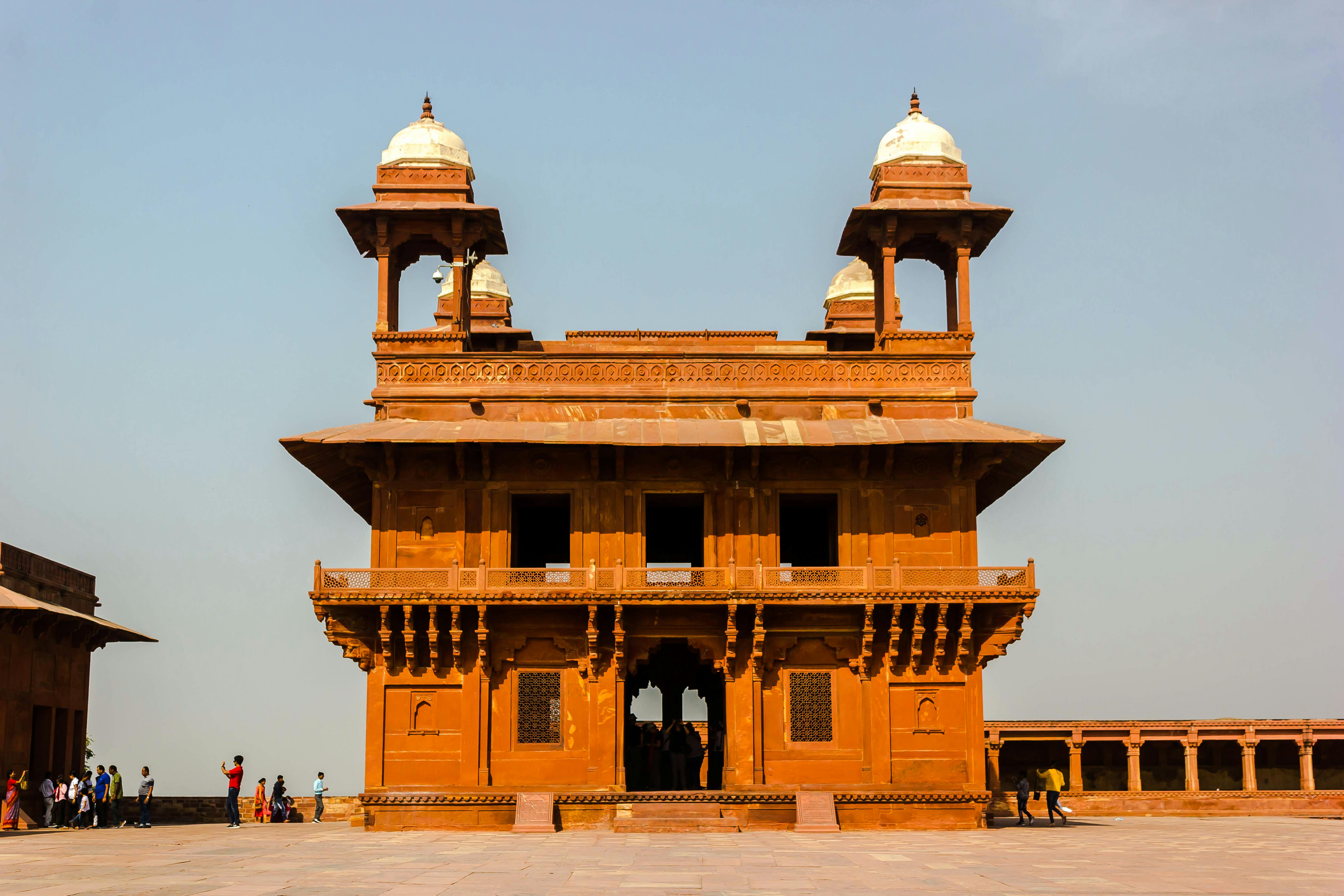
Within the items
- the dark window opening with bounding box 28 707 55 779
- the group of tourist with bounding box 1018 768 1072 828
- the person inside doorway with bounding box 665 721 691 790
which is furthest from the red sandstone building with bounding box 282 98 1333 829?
the dark window opening with bounding box 28 707 55 779

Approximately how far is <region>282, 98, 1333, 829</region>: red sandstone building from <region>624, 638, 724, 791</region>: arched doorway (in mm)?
1355

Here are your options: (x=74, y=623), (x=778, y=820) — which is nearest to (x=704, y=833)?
(x=778, y=820)

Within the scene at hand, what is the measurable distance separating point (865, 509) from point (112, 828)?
15.5 meters

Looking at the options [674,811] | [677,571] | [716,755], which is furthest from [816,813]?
[716,755]

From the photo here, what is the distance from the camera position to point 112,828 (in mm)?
27953

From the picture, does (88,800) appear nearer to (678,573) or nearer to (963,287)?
(678,573)

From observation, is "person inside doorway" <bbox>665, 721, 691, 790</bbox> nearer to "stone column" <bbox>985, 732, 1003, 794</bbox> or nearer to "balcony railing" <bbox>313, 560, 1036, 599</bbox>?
"balcony railing" <bbox>313, 560, 1036, 599</bbox>

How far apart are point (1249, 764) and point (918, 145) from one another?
23.4 m

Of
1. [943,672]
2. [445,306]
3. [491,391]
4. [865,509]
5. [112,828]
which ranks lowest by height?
[112,828]

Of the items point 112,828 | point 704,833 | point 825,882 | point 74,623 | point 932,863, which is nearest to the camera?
point 825,882

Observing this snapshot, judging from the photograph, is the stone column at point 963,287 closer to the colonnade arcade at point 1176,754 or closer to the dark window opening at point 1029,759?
the colonnade arcade at point 1176,754

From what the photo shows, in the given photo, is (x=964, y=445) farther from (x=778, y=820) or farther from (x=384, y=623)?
(x=384, y=623)

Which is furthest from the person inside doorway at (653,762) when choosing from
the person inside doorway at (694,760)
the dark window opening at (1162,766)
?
the dark window opening at (1162,766)

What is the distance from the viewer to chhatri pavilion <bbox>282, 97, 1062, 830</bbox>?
24812 mm
